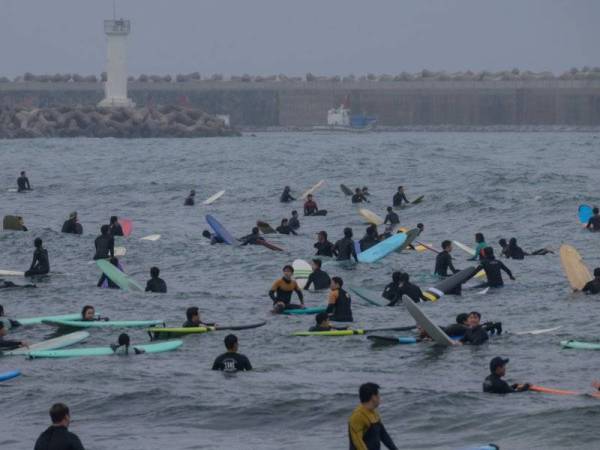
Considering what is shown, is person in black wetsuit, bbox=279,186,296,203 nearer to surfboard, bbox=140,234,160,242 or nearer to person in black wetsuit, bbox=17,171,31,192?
person in black wetsuit, bbox=17,171,31,192

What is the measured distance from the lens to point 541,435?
17.3 metres

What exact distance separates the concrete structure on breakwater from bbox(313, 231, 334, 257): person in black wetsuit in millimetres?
136761

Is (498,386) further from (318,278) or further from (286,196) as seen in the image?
(286,196)

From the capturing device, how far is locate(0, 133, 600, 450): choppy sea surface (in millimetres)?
18219

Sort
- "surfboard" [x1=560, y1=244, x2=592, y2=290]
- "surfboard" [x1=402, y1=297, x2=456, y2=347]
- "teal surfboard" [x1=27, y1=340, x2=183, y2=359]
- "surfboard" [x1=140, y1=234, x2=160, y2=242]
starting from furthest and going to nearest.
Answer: "surfboard" [x1=140, y1=234, x2=160, y2=242] → "surfboard" [x1=560, y1=244, x2=592, y2=290] → "teal surfboard" [x1=27, y1=340, x2=183, y2=359] → "surfboard" [x1=402, y1=297, x2=456, y2=347]

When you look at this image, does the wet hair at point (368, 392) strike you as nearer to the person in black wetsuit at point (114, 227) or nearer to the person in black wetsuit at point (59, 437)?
the person in black wetsuit at point (59, 437)

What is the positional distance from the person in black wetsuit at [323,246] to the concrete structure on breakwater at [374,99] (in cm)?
13676

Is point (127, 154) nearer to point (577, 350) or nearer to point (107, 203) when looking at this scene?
point (107, 203)

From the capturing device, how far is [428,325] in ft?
72.5

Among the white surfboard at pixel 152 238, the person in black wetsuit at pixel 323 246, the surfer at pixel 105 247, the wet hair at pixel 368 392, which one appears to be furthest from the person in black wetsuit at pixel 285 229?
the wet hair at pixel 368 392

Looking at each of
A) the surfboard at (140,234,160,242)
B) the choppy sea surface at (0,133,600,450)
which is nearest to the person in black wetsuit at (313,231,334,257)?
the choppy sea surface at (0,133,600,450)

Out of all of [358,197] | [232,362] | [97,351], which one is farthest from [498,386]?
[358,197]

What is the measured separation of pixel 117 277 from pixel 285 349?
7.85 meters

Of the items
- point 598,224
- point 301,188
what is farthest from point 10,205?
point 598,224
